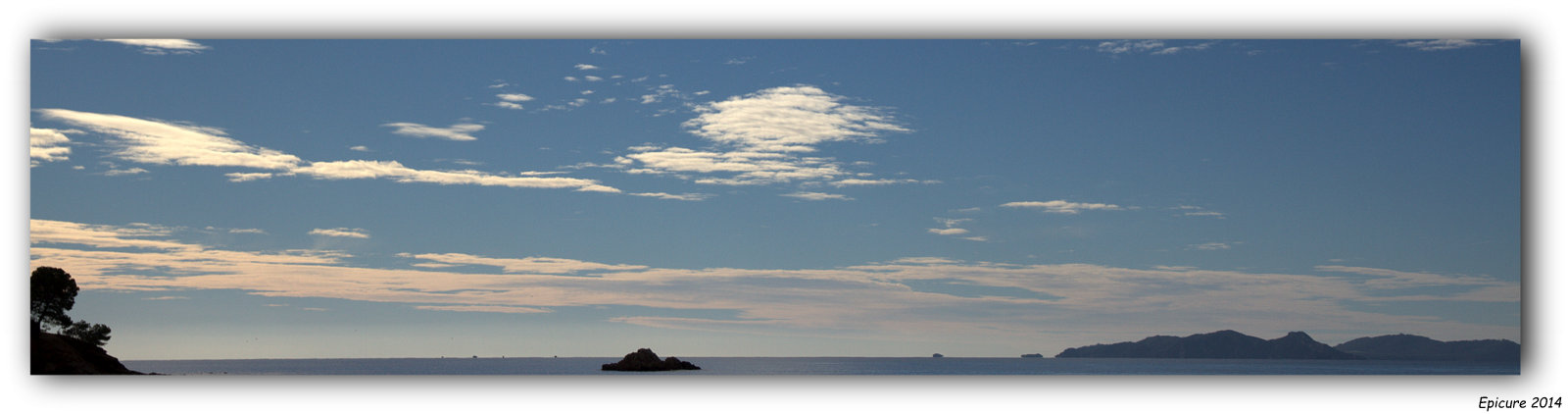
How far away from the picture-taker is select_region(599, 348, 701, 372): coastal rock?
1366cm

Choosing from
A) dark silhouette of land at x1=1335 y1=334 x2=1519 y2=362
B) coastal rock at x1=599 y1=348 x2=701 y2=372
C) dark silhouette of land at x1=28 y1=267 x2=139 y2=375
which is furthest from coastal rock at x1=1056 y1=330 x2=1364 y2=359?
dark silhouette of land at x1=28 y1=267 x2=139 y2=375

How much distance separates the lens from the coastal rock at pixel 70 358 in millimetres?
10852

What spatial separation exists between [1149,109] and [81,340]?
1026 centimetres

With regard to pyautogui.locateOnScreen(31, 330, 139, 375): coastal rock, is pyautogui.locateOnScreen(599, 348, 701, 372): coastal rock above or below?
below

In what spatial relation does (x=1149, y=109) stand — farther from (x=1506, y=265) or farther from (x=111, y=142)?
(x=111, y=142)

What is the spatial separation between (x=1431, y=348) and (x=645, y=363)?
823 cm

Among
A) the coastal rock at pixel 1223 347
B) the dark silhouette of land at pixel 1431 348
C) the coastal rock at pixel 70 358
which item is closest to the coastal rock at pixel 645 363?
the coastal rock at pixel 1223 347

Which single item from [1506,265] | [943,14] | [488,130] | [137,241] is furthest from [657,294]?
[1506,265]

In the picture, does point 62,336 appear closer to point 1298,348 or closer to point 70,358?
point 70,358

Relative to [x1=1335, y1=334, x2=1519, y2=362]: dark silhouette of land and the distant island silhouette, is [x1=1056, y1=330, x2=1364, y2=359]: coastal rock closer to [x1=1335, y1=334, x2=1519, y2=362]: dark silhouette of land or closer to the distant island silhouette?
the distant island silhouette

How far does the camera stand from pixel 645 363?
14.2 metres

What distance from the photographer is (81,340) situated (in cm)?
1126

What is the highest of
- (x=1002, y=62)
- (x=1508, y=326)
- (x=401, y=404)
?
(x=1002, y=62)

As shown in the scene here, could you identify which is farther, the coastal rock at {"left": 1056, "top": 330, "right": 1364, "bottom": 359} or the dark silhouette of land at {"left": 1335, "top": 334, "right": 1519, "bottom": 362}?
the coastal rock at {"left": 1056, "top": 330, "right": 1364, "bottom": 359}
